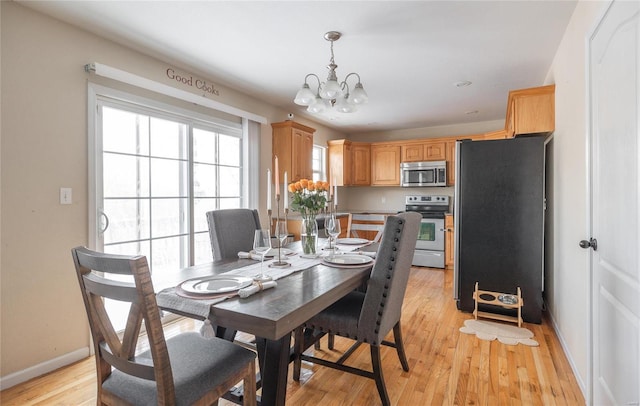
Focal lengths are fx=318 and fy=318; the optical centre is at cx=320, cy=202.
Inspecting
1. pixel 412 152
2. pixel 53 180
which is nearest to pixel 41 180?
pixel 53 180

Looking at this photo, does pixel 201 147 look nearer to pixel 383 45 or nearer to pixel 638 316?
pixel 383 45

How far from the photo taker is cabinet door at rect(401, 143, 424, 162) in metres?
5.44

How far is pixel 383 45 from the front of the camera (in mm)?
2551

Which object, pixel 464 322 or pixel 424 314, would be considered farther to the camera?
pixel 424 314

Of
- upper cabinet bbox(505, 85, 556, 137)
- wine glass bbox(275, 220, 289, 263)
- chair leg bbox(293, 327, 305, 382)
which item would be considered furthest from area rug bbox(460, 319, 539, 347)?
wine glass bbox(275, 220, 289, 263)

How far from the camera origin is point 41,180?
207cm

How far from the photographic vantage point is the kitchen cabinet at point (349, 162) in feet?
18.3

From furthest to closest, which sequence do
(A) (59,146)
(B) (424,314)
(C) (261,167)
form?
(C) (261,167) → (B) (424,314) → (A) (59,146)

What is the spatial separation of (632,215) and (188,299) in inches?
67.4

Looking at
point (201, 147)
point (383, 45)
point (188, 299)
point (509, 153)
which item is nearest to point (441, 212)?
point (509, 153)

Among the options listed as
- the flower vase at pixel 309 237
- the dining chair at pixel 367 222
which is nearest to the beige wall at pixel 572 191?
the flower vase at pixel 309 237

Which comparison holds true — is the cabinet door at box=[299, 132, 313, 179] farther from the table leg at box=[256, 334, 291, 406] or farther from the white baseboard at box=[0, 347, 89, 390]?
the table leg at box=[256, 334, 291, 406]

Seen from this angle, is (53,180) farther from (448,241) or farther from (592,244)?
(448,241)

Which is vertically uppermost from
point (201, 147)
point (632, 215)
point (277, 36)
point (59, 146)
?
point (277, 36)
